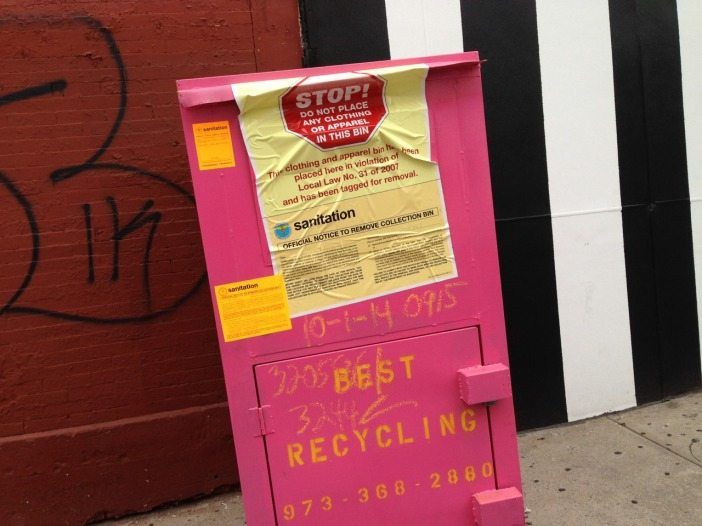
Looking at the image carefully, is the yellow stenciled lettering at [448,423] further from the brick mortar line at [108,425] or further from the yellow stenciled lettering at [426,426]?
the brick mortar line at [108,425]

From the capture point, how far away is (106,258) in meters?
3.61

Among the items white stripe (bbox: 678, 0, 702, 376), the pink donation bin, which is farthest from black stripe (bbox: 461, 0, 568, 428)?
the pink donation bin

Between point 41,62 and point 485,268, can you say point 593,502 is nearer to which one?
point 485,268

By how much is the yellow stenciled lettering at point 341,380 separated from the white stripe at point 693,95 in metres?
3.40

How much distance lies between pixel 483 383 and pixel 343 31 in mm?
2472

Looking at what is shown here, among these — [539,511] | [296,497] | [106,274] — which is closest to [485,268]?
[296,497]

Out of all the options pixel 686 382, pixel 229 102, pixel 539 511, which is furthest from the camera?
pixel 686 382

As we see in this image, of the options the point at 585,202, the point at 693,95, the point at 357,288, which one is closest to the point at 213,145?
the point at 357,288

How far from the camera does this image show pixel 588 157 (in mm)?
4242

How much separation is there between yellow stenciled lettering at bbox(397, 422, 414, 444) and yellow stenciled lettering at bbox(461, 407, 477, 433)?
228mm

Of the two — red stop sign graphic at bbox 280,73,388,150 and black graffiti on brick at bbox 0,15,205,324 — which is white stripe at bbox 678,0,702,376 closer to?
red stop sign graphic at bbox 280,73,388,150

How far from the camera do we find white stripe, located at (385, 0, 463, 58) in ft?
12.8

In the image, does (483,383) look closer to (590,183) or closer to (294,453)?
(294,453)

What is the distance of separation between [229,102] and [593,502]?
9.28 feet
